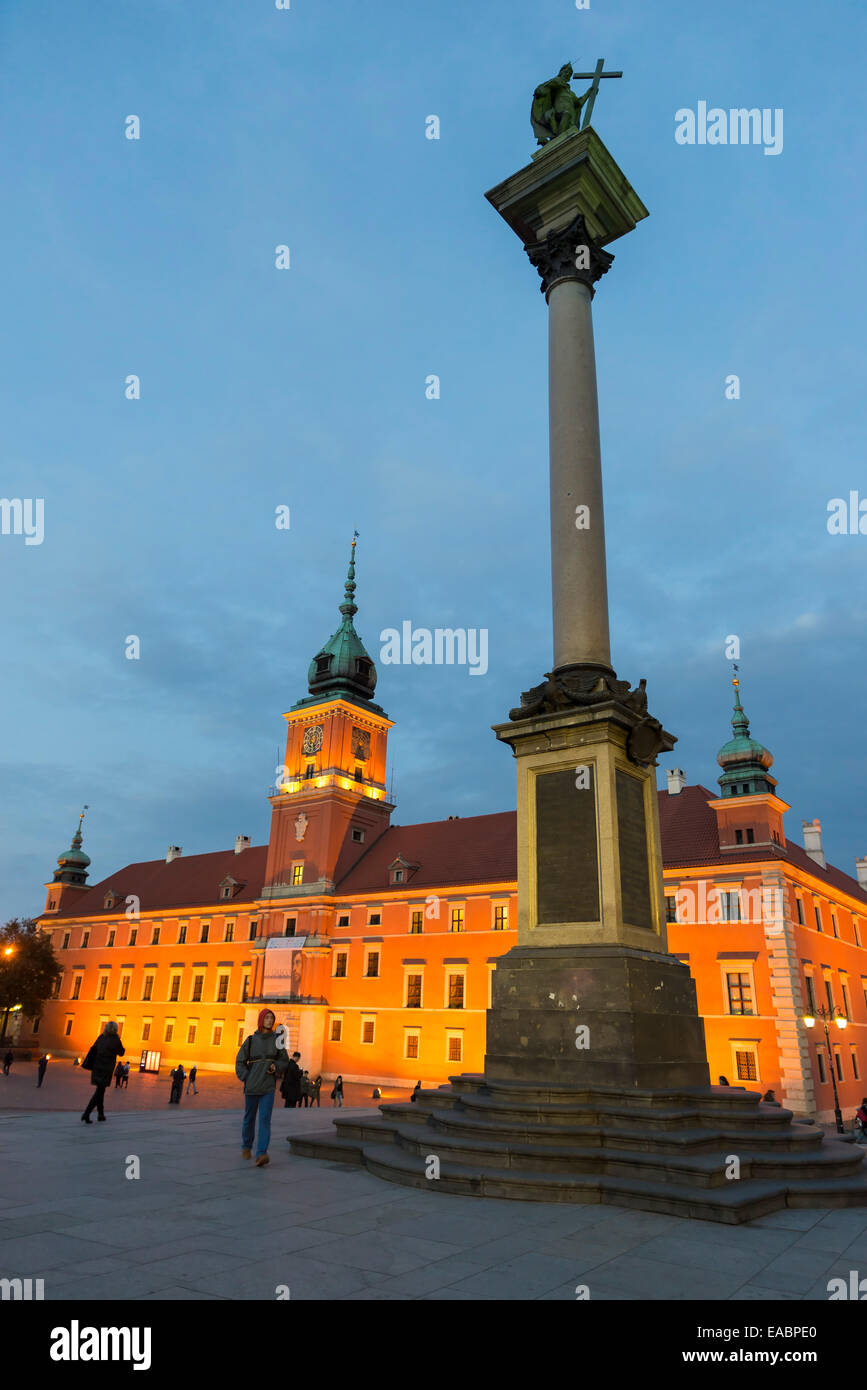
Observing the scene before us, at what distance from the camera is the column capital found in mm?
14398

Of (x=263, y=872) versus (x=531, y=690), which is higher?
(x=263, y=872)

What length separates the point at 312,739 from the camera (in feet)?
182

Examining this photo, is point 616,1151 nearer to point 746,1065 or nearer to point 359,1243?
point 359,1243

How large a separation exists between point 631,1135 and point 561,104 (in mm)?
17412

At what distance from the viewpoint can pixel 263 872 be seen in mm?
57844

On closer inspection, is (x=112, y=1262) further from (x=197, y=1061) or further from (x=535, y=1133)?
(x=197, y=1061)

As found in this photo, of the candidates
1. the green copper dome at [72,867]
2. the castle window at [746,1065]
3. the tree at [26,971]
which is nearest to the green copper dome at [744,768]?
the castle window at [746,1065]

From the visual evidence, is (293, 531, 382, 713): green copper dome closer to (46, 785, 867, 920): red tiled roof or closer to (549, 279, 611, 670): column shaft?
(46, 785, 867, 920): red tiled roof

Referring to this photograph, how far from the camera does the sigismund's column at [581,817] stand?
9.91 metres

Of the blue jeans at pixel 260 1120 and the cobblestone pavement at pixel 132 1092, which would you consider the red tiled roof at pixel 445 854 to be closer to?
→ the cobblestone pavement at pixel 132 1092

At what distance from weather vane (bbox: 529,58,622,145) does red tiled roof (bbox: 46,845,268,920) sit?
48.6m

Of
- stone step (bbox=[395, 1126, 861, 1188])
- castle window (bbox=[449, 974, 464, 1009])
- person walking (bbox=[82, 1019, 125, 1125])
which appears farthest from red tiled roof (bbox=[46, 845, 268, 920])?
stone step (bbox=[395, 1126, 861, 1188])

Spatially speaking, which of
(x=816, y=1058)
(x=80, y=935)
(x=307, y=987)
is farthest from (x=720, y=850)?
(x=80, y=935)
